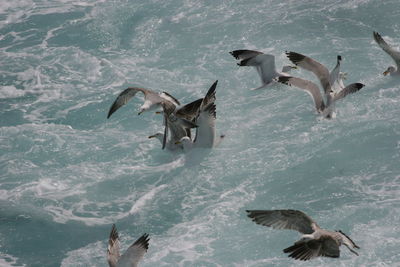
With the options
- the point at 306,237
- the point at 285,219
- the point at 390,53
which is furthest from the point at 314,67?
the point at 306,237

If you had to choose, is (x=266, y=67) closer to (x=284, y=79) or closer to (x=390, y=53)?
(x=284, y=79)

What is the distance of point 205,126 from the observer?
10.6 metres

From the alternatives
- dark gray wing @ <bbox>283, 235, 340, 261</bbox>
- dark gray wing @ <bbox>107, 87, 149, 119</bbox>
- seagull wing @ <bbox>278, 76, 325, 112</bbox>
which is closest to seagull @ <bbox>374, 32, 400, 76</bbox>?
seagull wing @ <bbox>278, 76, 325, 112</bbox>

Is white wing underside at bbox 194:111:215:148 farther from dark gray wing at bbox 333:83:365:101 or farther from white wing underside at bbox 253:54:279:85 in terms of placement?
dark gray wing at bbox 333:83:365:101

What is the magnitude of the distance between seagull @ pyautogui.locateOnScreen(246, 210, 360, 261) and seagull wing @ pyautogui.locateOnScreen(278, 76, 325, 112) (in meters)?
4.16

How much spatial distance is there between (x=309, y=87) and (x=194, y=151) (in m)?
2.32

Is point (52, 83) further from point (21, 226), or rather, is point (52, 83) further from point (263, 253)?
point (263, 253)

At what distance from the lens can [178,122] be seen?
10680 mm

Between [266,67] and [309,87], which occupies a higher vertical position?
[266,67]

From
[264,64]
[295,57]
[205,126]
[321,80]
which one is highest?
[295,57]

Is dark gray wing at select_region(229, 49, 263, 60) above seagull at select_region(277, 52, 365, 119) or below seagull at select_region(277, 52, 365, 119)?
above

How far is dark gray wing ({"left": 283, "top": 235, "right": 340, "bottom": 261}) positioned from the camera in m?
7.01

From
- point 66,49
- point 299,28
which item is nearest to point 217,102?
point 299,28

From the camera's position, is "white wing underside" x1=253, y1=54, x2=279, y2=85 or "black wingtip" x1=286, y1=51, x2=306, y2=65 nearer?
"black wingtip" x1=286, y1=51, x2=306, y2=65
